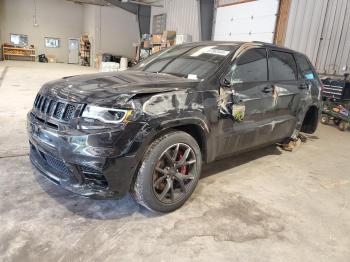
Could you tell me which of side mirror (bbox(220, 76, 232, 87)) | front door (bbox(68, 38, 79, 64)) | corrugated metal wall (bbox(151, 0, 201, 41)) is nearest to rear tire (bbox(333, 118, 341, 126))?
side mirror (bbox(220, 76, 232, 87))

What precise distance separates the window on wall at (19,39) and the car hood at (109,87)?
23.8m

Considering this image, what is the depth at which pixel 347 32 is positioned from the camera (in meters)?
7.28

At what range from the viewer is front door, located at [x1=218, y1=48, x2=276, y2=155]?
2703mm

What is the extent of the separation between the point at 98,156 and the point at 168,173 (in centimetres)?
62

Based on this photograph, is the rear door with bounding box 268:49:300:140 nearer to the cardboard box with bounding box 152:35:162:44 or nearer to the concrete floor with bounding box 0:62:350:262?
the concrete floor with bounding box 0:62:350:262

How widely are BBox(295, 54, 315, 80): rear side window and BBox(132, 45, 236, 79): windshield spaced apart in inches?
59.8

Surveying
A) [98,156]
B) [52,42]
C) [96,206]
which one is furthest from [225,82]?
[52,42]

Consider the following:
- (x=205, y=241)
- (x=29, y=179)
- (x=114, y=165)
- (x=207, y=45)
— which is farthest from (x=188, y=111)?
(x=29, y=179)

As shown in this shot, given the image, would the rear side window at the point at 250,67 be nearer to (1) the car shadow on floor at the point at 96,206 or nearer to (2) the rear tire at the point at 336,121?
(1) the car shadow on floor at the point at 96,206

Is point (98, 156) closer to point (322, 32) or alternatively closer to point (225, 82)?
point (225, 82)

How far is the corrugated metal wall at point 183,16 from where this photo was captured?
41.8 ft

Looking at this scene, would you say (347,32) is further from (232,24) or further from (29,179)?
(29,179)

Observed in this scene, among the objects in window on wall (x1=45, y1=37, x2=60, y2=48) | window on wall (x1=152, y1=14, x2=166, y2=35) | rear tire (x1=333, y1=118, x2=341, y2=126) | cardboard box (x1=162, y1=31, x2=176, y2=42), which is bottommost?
rear tire (x1=333, y1=118, x2=341, y2=126)

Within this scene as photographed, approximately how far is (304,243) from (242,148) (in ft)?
3.80
